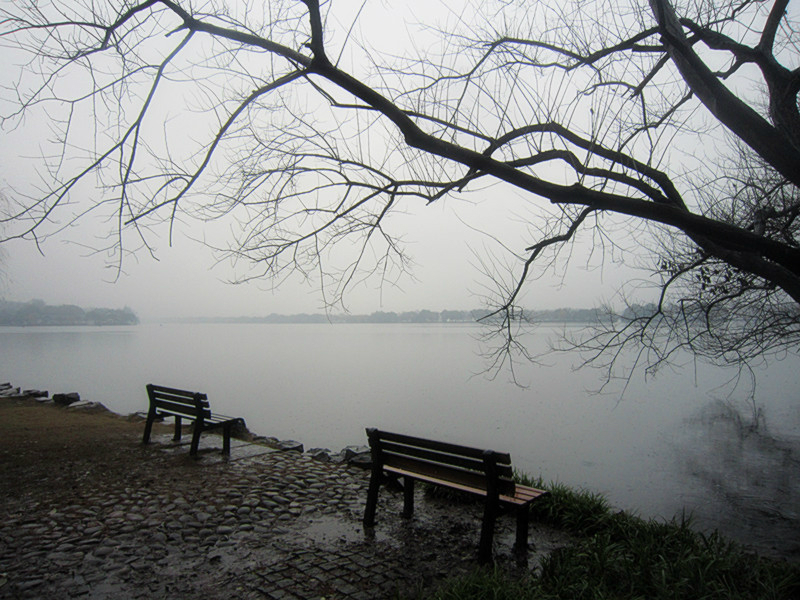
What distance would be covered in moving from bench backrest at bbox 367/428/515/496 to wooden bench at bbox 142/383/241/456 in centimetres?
308

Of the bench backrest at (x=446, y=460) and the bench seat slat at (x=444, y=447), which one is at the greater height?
the bench seat slat at (x=444, y=447)

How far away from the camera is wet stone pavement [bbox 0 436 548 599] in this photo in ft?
11.6

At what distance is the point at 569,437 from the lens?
43.7 ft

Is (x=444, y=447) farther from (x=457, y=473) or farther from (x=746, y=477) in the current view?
(x=746, y=477)

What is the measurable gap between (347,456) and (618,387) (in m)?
18.5

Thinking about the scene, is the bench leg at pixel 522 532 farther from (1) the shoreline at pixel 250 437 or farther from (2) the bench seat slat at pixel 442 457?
(1) the shoreline at pixel 250 437

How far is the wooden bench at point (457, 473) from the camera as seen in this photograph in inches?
156

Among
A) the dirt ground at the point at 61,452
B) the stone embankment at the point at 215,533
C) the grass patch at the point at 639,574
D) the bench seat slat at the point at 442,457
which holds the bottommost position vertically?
the dirt ground at the point at 61,452

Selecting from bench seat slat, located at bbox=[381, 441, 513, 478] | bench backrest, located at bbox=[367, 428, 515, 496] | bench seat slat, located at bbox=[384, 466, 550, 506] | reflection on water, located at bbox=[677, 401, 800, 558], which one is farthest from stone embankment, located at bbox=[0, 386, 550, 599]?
reflection on water, located at bbox=[677, 401, 800, 558]

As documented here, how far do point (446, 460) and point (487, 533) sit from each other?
2.06 feet

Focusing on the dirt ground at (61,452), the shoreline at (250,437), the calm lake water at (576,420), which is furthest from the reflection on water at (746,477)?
the dirt ground at (61,452)

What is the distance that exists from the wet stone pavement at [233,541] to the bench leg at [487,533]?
0.12 m

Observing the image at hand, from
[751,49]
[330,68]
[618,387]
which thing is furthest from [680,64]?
[618,387]

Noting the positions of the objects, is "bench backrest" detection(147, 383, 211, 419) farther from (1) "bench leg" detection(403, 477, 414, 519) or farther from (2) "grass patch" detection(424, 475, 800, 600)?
(2) "grass patch" detection(424, 475, 800, 600)
